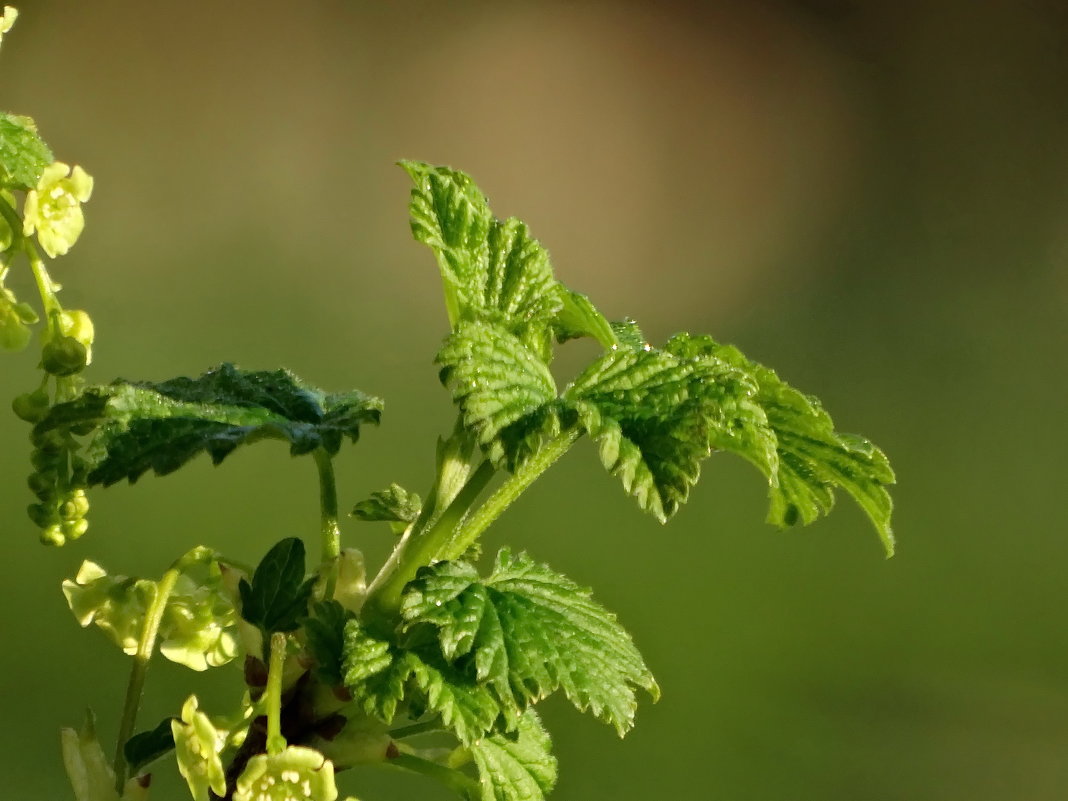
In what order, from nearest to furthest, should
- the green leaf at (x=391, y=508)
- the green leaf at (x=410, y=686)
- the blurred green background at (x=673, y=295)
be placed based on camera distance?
1. the green leaf at (x=410, y=686)
2. the green leaf at (x=391, y=508)
3. the blurred green background at (x=673, y=295)

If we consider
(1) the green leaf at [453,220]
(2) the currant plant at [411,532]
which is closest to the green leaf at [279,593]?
(2) the currant plant at [411,532]

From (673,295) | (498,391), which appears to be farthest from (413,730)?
(673,295)

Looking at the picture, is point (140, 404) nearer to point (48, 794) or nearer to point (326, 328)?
point (48, 794)

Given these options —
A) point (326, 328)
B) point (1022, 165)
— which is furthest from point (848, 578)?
point (1022, 165)

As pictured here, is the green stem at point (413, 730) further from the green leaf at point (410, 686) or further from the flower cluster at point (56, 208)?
the flower cluster at point (56, 208)

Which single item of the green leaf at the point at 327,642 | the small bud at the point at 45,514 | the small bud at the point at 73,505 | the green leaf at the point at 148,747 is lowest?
the green leaf at the point at 148,747

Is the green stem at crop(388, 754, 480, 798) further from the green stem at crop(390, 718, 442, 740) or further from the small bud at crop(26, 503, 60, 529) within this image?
the small bud at crop(26, 503, 60, 529)

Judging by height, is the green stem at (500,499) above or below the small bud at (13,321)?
above

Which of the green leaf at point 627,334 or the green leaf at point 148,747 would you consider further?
the green leaf at point 627,334
